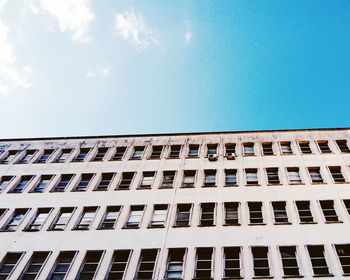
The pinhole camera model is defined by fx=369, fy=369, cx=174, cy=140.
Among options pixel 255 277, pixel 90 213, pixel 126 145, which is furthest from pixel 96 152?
pixel 255 277

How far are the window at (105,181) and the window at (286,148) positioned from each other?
13994 mm

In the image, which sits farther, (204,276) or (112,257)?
(112,257)

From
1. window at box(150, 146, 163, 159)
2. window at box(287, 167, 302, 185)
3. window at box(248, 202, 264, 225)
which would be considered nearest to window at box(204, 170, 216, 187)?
window at box(248, 202, 264, 225)

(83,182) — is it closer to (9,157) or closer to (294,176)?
(9,157)

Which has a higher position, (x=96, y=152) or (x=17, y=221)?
(x=96, y=152)

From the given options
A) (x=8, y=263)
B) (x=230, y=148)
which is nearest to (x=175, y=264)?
(x=8, y=263)

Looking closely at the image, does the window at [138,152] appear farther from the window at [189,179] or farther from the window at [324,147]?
the window at [324,147]

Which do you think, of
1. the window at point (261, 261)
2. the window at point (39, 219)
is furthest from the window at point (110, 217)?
the window at point (261, 261)

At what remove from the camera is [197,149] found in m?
32.0

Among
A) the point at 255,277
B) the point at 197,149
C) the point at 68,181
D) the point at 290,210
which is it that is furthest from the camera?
the point at 197,149

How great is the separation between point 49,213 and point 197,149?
1310cm

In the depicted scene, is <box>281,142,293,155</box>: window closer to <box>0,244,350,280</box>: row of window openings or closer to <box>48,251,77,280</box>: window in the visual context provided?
<box>0,244,350,280</box>: row of window openings

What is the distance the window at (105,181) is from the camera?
2805 cm

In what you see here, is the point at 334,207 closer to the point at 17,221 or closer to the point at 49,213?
the point at 49,213
